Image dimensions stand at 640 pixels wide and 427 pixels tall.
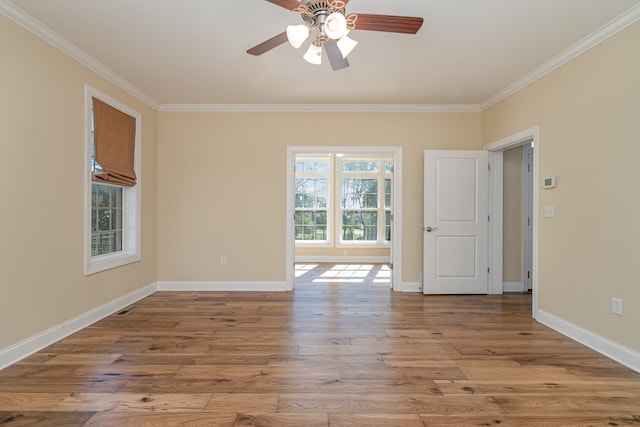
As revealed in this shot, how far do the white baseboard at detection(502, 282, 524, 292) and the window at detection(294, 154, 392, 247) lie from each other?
125 inches

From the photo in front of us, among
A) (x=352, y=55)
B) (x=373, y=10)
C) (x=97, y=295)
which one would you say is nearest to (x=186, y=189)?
(x=97, y=295)

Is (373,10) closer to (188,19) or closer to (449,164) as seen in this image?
(188,19)

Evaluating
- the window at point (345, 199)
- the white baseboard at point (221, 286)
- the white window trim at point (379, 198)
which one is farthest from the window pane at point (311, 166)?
the white baseboard at point (221, 286)

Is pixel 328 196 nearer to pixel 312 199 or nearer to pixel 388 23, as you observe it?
pixel 312 199

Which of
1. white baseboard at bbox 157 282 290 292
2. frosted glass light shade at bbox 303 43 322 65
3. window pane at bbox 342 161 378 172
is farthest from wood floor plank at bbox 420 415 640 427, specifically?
window pane at bbox 342 161 378 172

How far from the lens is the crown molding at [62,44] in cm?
250

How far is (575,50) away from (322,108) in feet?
9.29

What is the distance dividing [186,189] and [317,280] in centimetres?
247

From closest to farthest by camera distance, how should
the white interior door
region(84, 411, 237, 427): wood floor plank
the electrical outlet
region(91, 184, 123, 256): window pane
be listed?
region(84, 411, 237, 427): wood floor plank → the electrical outlet → region(91, 184, 123, 256): window pane → the white interior door

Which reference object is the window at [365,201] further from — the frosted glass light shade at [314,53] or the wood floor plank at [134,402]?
the wood floor plank at [134,402]

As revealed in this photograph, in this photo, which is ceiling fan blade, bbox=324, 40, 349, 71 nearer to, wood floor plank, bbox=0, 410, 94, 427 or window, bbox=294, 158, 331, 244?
wood floor plank, bbox=0, 410, 94, 427

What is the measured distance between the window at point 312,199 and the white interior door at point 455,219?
3.46m

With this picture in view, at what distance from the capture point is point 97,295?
139 inches

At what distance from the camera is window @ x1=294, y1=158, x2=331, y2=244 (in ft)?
25.7
